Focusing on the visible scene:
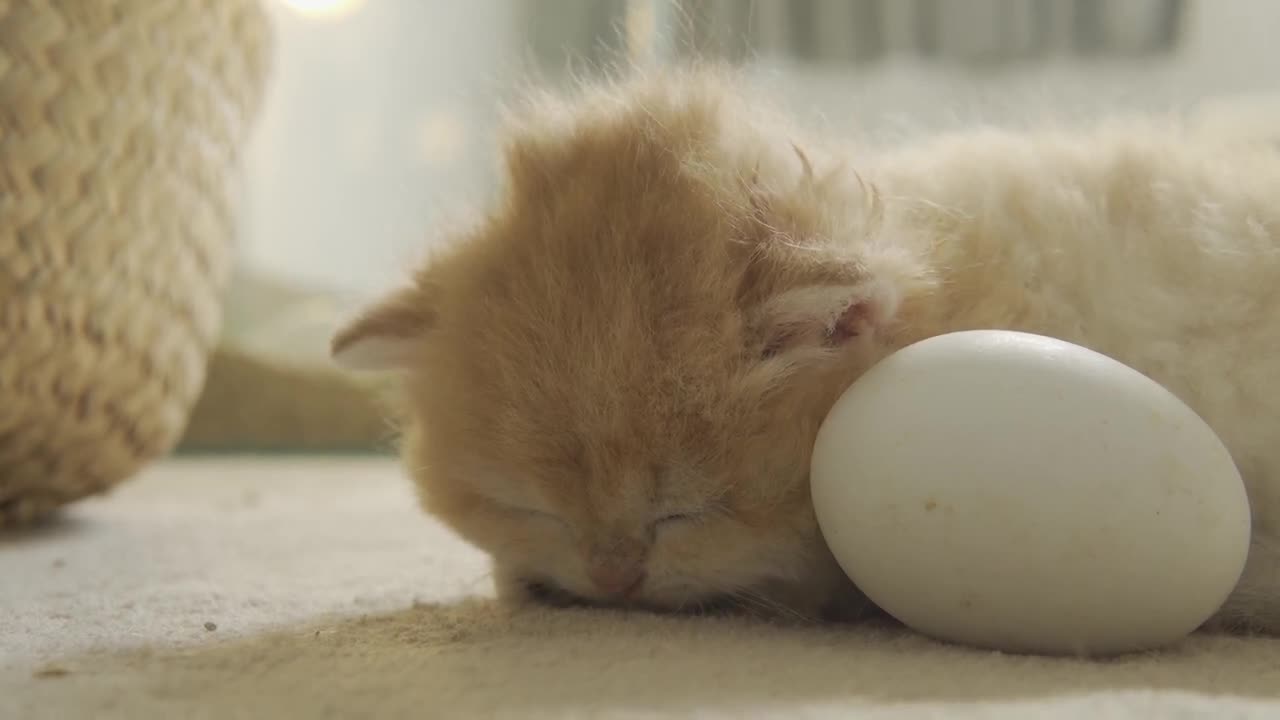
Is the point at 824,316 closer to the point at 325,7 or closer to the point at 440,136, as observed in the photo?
the point at 440,136

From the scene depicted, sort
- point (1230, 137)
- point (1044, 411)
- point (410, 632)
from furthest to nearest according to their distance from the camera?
point (1230, 137) < point (410, 632) < point (1044, 411)

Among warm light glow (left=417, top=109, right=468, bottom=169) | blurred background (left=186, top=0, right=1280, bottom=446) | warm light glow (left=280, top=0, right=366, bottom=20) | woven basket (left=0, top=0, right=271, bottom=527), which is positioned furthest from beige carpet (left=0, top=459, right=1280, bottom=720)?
warm light glow (left=280, top=0, right=366, bottom=20)

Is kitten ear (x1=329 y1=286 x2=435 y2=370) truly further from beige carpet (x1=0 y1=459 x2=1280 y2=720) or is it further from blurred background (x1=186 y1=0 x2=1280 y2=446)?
blurred background (x1=186 y1=0 x2=1280 y2=446)

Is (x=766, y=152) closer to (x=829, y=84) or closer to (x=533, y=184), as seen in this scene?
(x=533, y=184)

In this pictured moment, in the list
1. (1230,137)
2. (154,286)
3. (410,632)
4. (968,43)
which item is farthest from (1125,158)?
(968,43)

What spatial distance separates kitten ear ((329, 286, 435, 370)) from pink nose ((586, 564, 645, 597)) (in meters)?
0.35

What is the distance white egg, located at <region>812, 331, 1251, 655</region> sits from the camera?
906mm

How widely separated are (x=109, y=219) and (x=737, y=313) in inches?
39.8

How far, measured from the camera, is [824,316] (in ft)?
3.37

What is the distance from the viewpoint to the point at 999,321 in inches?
44.1

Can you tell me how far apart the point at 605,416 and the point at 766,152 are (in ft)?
1.04

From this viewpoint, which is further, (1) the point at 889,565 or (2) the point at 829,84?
(2) the point at 829,84

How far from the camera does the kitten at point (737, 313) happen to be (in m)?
1.02

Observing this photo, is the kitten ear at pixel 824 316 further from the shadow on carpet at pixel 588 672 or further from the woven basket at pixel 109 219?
the woven basket at pixel 109 219
